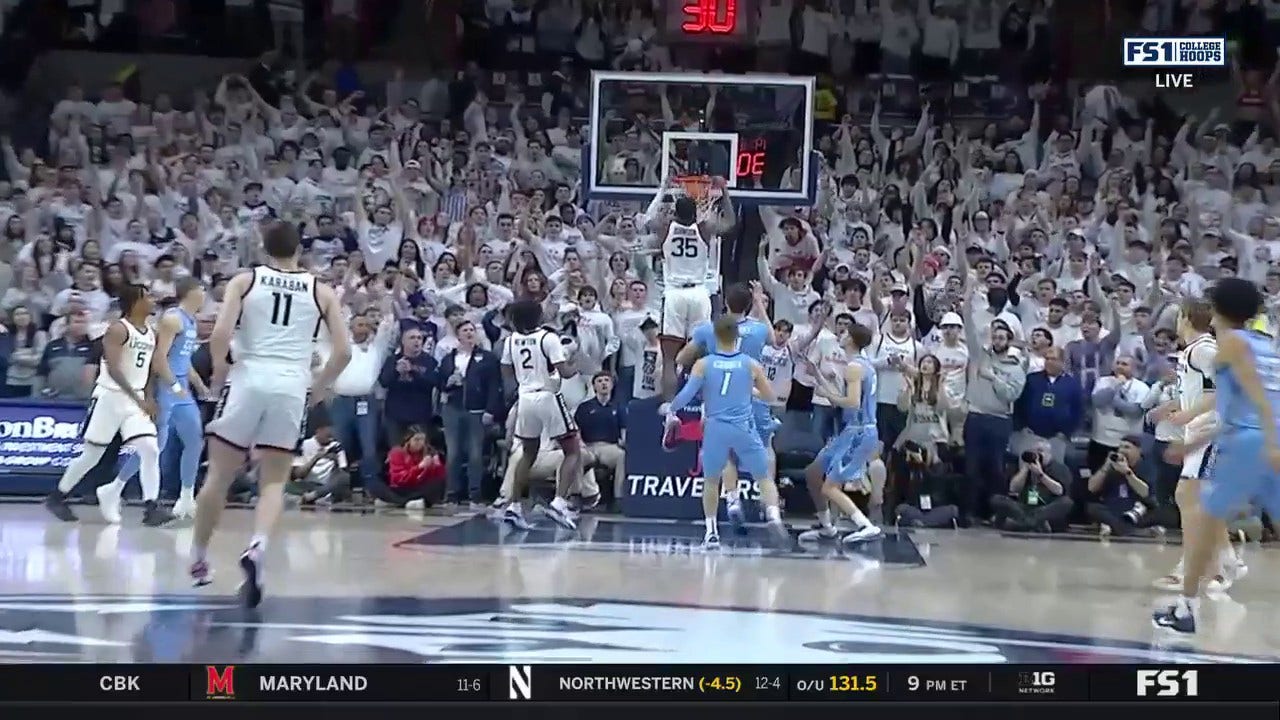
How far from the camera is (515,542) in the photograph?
727cm

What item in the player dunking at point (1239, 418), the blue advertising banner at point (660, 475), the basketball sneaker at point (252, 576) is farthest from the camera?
the blue advertising banner at point (660, 475)

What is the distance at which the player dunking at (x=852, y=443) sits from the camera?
24.8 ft

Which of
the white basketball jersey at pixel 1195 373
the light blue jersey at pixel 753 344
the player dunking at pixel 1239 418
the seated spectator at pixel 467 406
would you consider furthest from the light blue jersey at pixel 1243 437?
the seated spectator at pixel 467 406

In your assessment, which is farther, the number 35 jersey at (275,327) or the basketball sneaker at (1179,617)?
the number 35 jersey at (275,327)

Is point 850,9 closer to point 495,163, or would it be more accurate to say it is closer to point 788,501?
point 495,163

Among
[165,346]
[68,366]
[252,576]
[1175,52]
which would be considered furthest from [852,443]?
[68,366]

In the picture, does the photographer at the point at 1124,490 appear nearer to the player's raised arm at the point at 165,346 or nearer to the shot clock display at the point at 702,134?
the shot clock display at the point at 702,134

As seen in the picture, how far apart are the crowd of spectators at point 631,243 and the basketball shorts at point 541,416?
0.23 metres

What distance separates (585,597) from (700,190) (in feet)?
9.21

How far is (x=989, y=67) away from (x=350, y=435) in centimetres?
383

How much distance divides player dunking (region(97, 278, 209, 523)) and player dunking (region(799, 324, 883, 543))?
3394 mm

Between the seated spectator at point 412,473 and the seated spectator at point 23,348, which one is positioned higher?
the seated spectator at point 23,348

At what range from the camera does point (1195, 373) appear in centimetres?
634
